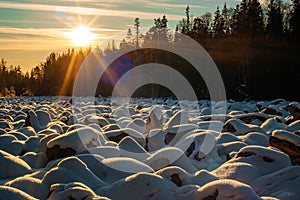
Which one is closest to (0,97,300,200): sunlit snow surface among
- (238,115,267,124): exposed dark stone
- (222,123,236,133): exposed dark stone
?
(222,123,236,133): exposed dark stone

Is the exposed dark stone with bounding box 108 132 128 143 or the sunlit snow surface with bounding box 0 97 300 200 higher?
the sunlit snow surface with bounding box 0 97 300 200

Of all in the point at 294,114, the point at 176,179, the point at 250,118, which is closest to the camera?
the point at 176,179

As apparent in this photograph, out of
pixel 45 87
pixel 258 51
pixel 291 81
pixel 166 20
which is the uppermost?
pixel 166 20

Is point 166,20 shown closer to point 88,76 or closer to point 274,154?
point 88,76

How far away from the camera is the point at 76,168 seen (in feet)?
19.8

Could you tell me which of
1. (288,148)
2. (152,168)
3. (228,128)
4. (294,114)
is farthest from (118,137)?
(294,114)

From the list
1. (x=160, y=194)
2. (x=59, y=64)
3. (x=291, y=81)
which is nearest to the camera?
(x=160, y=194)

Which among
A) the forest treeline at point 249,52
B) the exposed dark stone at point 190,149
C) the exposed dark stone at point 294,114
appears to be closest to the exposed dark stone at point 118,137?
the exposed dark stone at point 190,149

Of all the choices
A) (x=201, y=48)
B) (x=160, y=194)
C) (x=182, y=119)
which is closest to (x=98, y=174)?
(x=160, y=194)

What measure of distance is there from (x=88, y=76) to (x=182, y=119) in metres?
73.7

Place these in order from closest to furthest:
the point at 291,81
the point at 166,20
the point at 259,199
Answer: the point at 259,199 < the point at 291,81 < the point at 166,20

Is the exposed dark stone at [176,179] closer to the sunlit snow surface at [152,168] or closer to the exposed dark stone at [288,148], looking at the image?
the sunlit snow surface at [152,168]

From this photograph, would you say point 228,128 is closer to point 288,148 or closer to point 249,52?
point 288,148

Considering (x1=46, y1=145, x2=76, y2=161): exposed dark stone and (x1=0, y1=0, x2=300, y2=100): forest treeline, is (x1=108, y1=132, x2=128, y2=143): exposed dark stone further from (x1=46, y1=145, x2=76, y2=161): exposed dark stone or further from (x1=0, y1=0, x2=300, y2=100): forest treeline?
(x1=0, y1=0, x2=300, y2=100): forest treeline
